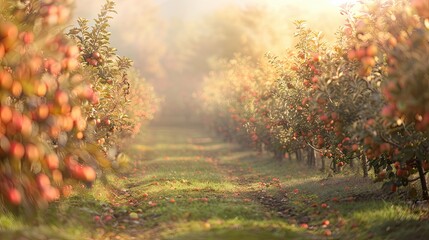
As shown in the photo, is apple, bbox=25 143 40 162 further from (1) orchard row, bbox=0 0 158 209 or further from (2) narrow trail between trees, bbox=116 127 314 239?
(2) narrow trail between trees, bbox=116 127 314 239

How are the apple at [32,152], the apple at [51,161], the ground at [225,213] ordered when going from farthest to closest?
the ground at [225,213] < the apple at [51,161] < the apple at [32,152]

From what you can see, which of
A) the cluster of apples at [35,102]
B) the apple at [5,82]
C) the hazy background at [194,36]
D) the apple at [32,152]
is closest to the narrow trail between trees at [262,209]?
the cluster of apples at [35,102]

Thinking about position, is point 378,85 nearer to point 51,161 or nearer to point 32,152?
point 51,161

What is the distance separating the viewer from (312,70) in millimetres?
16328

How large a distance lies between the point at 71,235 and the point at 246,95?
25846 millimetres

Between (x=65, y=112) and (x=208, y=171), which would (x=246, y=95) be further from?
(x=65, y=112)

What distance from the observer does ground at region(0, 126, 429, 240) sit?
1248cm

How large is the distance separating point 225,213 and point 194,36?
96698mm

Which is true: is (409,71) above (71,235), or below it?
above

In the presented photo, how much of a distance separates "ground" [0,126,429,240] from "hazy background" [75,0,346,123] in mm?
45600

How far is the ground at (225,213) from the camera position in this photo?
12477 mm

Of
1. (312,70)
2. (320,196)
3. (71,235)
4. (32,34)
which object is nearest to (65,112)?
(32,34)

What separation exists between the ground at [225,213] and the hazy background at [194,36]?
45600 millimetres

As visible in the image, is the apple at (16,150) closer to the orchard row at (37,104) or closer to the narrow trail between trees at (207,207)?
the orchard row at (37,104)
